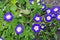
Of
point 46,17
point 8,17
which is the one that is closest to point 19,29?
point 8,17

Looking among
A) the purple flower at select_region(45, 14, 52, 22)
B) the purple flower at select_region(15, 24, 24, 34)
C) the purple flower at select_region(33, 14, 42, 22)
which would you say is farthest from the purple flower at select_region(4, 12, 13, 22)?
the purple flower at select_region(45, 14, 52, 22)

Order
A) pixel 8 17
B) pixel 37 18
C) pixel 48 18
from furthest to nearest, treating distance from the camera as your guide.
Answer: pixel 48 18 < pixel 37 18 < pixel 8 17

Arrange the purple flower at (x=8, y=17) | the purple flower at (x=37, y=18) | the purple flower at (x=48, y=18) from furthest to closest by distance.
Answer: the purple flower at (x=48, y=18) → the purple flower at (x=37, y=18) → the purple flower at (x=8, y=17)

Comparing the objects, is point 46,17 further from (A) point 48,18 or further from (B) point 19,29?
(B) point 19,29

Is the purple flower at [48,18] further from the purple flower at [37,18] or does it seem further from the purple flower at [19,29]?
the purple flower at [19,29]

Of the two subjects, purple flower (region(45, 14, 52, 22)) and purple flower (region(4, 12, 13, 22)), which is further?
purple flower (region(45, 14, 52, 22))

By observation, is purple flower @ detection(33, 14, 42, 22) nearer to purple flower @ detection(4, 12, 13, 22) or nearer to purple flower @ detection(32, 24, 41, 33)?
purple flower @ detection(32, 24, 41, 33)

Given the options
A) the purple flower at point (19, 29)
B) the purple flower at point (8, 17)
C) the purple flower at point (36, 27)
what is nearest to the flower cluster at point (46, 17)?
the purple flower at point (36, 27)

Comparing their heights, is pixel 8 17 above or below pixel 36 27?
above

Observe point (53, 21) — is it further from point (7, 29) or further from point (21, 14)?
point (7, 29)

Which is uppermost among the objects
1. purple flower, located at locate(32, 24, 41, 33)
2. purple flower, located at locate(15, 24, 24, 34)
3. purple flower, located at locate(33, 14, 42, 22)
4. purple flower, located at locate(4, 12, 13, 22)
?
purple flower, located at locate(4, 12, 13, 22)

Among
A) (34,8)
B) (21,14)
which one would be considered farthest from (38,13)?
(21,14)

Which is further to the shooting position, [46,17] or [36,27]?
[46,17]

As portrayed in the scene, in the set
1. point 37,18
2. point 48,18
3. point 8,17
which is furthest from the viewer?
point 48,18
